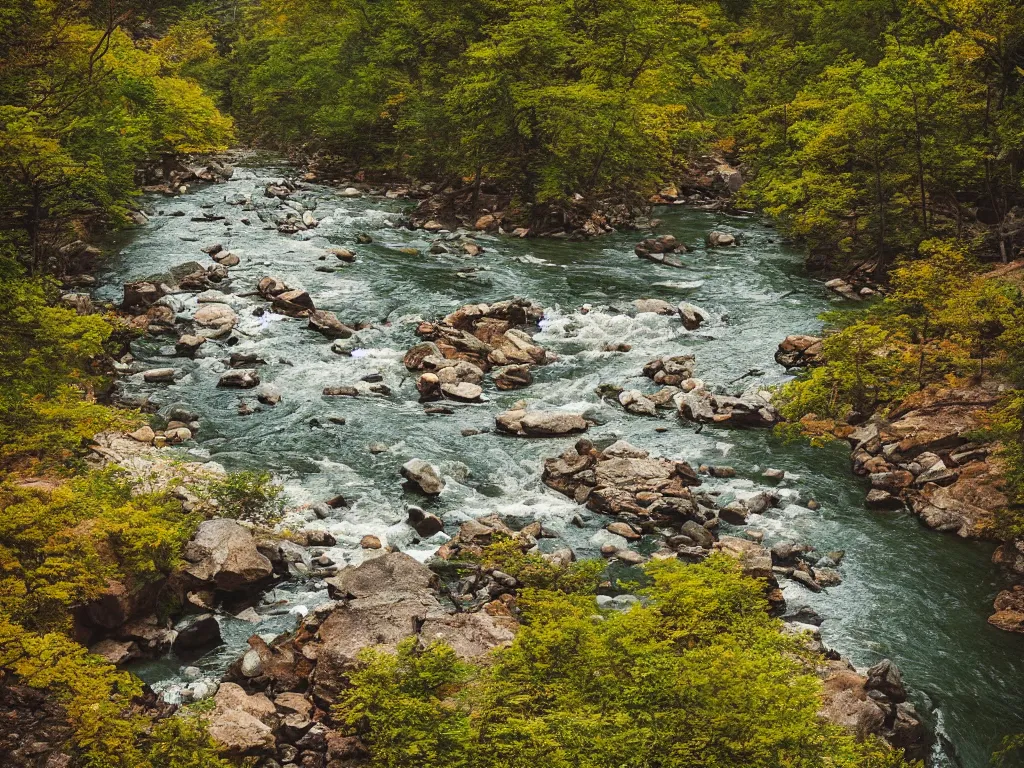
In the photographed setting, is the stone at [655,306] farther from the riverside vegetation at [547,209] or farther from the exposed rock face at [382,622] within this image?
the exposed rock face at [382,622]

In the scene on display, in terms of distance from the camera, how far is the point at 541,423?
1609 cm

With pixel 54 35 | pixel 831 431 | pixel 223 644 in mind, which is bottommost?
pixel 831 431

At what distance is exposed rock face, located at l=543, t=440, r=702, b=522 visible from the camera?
43.8 feet

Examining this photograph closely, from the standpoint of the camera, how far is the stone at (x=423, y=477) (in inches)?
544

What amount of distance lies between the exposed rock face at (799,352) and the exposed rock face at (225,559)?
12.5 metres

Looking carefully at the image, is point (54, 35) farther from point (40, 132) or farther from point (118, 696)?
point (118, 696)

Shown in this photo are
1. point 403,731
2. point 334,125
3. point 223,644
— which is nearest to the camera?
point 403,731

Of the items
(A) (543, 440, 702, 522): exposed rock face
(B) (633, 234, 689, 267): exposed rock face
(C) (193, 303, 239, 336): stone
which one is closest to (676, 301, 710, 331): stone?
(B) (633, 234, 689, 267): exposed rock face

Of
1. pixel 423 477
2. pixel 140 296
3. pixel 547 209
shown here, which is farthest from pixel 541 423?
pixel 547 209

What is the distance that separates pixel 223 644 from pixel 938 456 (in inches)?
470

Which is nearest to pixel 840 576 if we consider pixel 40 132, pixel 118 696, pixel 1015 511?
pixel 1015 511

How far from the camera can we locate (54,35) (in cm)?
1433

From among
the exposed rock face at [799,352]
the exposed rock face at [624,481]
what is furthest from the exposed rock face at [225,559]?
the exposed rock face at [799,352]

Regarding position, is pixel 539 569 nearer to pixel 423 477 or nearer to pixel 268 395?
pixel 423 477
